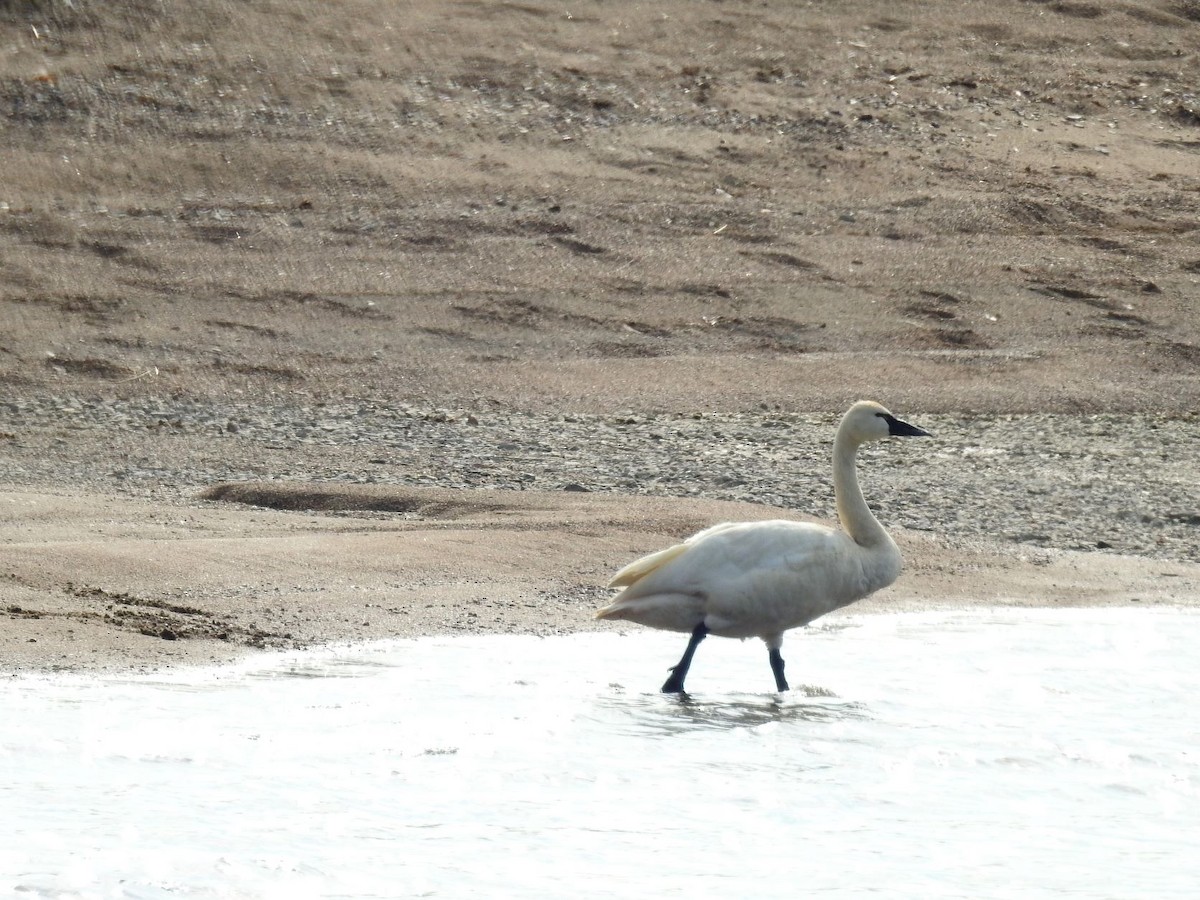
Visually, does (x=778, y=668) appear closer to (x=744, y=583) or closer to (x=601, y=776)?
(x=744, y=583)

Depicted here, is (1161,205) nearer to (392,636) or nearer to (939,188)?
(939,188)

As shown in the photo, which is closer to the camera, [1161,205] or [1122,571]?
[1122,571]

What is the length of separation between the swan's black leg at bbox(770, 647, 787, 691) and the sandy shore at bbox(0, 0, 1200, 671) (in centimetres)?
100

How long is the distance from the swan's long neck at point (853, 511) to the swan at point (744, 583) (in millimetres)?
207

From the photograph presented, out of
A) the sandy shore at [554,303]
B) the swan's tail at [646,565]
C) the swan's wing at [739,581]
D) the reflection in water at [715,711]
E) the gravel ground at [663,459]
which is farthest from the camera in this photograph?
the gravel ground at [663,459]

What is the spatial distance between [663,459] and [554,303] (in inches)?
175

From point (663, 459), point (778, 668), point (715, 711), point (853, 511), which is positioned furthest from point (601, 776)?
point (663, 459)

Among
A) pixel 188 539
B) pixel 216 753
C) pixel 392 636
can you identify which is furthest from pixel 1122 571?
pixel 216 753

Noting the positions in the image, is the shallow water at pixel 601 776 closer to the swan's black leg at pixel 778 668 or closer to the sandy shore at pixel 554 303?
the swan's black leg at pixel 778 668

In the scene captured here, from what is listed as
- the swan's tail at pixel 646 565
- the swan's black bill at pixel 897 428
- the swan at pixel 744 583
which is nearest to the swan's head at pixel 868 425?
the swan's black bill at pixel 897 428

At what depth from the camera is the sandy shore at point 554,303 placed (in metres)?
8.66

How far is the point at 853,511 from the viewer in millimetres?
7445

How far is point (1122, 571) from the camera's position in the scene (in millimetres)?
9125

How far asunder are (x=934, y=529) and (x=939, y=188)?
8945 millimetres
